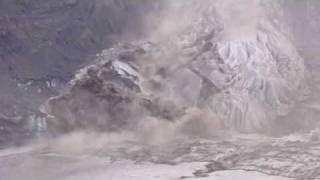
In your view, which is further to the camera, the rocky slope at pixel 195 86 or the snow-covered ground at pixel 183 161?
the rocky slope at pixel 195 86

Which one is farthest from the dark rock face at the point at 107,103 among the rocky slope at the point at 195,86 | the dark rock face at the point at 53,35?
the dark rock face at the point at 53,35

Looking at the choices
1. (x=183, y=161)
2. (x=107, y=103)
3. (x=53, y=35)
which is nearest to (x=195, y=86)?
(x=107, y=103)

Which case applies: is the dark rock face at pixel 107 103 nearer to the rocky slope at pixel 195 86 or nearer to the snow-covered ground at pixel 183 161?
the rocky slope at pixel 195 86

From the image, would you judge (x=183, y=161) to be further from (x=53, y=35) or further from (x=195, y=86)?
(x=53, y=35)

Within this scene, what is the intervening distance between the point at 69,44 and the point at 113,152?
9720 millimetres

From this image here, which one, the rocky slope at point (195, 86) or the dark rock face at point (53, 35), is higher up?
the dark rock face at point (53, 35)

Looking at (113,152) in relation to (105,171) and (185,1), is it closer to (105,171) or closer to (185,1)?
(105,171)

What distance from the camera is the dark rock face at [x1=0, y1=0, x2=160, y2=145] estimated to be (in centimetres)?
2617

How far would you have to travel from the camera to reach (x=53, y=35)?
2792 cm

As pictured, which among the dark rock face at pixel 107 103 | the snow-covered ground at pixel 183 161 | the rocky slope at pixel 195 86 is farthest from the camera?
the dark rock face at pixel 107 103

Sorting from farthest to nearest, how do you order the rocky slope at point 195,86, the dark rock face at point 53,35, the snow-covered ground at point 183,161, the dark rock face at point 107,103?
the dark rock face at point 53,35, the dark rock face at point 107,103, the rocky slope at point 195,86, the snow-covered ground at point 183,161

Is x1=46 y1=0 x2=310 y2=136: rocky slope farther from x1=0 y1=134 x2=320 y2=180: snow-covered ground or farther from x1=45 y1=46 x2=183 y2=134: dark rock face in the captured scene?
x1=0 y1=134 x2=320 y2=180: snow-covered ground

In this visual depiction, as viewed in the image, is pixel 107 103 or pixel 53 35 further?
pixel 53 35

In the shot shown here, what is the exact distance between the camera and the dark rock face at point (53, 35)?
26.2 m
